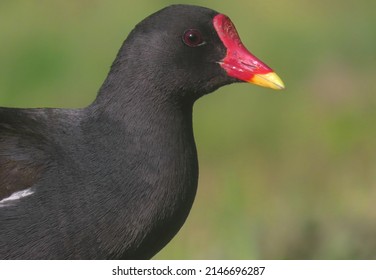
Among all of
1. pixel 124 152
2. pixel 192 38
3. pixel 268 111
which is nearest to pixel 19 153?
pixel 124 152

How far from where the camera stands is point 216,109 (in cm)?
1102

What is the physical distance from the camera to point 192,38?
6.41 m

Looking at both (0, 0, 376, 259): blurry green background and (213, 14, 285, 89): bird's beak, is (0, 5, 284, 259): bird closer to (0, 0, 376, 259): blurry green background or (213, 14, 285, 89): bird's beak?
(213, 14, 285, 89): bird's beak

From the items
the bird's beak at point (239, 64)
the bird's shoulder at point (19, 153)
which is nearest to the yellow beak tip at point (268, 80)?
the bird's beak at point (239, 64)

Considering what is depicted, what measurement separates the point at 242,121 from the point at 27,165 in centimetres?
473

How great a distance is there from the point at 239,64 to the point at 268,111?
4474 mm

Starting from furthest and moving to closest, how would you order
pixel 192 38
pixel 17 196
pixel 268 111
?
pixel 268 111 → pixel 192 38 → pixel 17 196

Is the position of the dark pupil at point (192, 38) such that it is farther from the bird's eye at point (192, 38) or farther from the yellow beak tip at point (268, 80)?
the yellow beak tip at point (268, 80)

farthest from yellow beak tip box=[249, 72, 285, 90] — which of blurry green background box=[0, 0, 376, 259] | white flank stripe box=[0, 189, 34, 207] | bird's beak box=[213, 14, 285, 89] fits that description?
blurry green background box=[0, 0, 376, 259]

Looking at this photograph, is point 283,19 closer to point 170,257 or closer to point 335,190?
point 335,190

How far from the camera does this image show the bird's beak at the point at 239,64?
253 inches

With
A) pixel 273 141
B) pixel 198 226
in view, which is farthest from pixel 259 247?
pixel 273 141

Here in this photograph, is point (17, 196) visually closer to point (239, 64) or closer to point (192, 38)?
point (192, 38)

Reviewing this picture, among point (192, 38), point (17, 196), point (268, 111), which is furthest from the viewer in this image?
point (268, 111)
